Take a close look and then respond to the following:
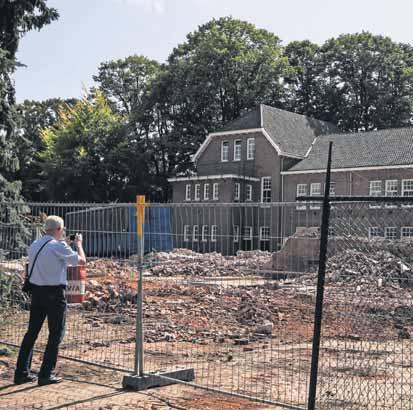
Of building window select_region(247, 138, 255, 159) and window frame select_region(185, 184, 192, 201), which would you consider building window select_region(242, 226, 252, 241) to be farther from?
window frame select_region(185, 184, 192, 201)

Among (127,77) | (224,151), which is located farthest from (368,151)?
(127,77)

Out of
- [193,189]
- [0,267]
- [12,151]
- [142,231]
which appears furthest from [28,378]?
[193,189]

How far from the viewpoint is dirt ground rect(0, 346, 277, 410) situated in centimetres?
653

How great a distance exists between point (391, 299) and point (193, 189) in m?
41.8

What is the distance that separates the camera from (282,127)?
51.0m

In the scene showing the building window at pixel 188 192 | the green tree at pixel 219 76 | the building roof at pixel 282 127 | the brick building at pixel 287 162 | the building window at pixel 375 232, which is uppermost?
the green tree at pixel 219 76

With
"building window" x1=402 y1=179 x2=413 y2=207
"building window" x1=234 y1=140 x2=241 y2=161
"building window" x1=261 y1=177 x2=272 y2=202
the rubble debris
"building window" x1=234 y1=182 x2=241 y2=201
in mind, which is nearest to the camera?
the rubble debris

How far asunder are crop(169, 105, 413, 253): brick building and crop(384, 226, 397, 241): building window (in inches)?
1116

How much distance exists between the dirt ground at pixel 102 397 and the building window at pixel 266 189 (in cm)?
4129

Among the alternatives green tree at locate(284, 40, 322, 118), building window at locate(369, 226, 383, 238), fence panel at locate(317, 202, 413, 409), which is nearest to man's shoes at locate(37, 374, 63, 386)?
fence panel at locate(317, 202, 413, 409)

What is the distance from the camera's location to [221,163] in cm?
5153

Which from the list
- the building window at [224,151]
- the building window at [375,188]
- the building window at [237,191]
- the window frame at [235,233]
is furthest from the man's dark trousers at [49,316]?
the building window at [224,151]

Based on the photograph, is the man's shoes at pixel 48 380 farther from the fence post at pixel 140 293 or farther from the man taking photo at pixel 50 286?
the fence post at pixel 140 293

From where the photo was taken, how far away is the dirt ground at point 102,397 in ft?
21.4
